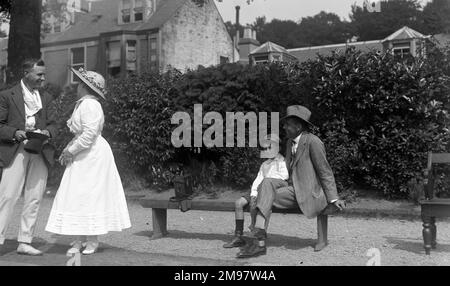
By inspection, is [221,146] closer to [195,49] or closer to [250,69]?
[250,69]

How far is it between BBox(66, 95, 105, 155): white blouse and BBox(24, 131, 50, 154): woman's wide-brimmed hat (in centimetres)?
31

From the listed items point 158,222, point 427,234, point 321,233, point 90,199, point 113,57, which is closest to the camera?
point 90,199

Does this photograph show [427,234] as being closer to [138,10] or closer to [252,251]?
[252,251]

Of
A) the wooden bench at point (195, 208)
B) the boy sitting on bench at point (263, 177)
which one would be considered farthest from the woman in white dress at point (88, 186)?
the boy sitting on bench at point (263, 177)

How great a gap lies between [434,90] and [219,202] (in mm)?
4651

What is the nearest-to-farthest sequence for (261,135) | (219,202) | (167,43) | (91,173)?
(91,173), (219,202), (261,135), (167,43)

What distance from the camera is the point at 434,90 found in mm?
9008

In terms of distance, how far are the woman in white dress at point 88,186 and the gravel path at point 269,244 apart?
32 cm

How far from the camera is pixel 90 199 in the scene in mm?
5645

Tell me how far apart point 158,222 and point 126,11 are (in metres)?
34.7

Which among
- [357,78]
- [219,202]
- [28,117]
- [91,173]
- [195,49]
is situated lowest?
[219,202]

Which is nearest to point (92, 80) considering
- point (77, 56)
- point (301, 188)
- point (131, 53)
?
point (301, 188)

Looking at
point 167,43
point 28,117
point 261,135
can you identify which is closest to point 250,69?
point 261,135

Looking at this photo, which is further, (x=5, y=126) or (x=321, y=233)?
(x=321, y=233)
